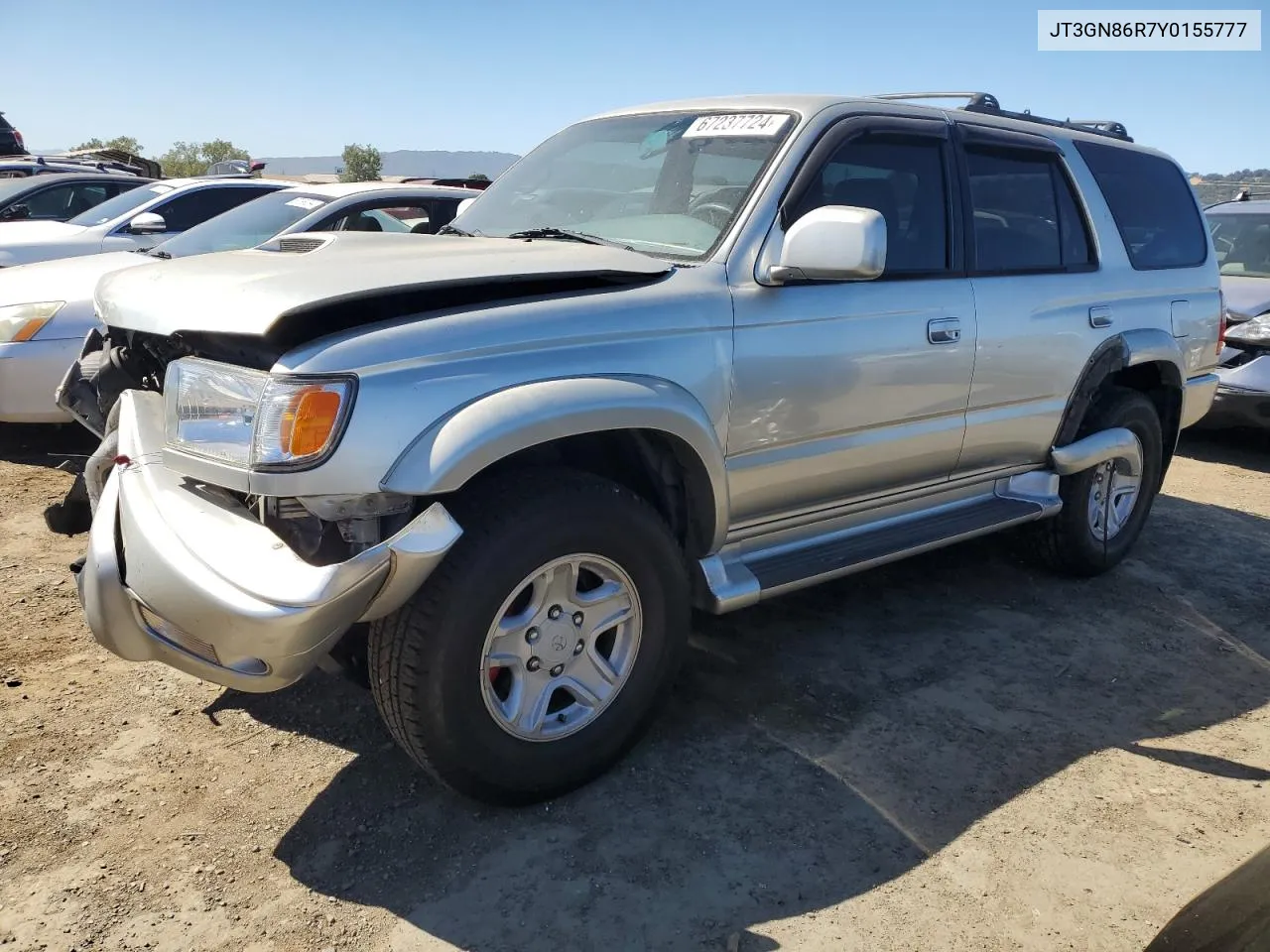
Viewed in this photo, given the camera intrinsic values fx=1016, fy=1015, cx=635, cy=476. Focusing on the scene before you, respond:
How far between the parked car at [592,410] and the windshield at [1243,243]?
4967mm

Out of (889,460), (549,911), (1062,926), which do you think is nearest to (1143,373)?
(889,460)

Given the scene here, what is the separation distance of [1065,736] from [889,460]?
3.46ft

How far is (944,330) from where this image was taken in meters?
3.54

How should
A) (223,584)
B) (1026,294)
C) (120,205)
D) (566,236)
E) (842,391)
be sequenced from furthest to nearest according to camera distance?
(120,205) → (1026,294) → (566,236) → (842,391) → (223,584)

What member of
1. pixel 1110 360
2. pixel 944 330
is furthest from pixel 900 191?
pixel 1110 360

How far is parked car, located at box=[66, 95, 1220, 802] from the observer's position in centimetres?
231

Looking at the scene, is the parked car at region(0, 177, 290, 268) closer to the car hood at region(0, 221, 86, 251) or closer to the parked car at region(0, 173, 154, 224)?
the car hood at region(0, 221, 86, 251)

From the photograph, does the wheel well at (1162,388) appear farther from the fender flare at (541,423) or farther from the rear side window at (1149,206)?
the fender flare at (541,423)

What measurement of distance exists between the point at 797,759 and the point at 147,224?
21.1ft

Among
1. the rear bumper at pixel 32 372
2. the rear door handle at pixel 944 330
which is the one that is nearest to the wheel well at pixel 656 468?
the rear door handle at pixel 944 330

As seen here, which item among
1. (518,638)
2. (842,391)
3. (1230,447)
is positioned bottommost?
(1230,447)

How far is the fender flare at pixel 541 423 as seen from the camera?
2.29 m

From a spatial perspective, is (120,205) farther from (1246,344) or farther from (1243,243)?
(1243,243)

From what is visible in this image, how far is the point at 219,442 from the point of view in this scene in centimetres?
239
